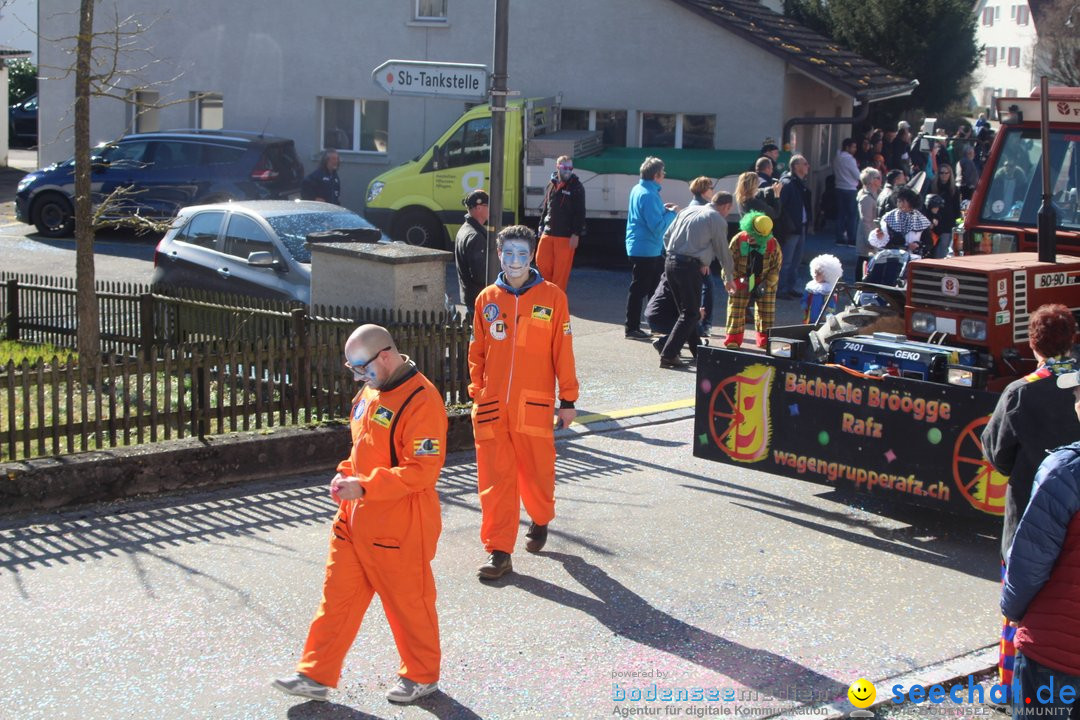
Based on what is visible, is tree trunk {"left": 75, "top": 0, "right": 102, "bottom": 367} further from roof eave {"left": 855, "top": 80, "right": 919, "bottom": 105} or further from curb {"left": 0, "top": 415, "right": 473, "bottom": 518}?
roof eave {"left": 855, "top": 80, "right": 919, "bottom": 105}

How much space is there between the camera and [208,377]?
28.3ft

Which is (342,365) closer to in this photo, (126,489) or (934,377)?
(126,489)

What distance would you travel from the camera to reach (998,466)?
5402 mm

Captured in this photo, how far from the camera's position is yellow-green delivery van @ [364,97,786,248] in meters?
18.5

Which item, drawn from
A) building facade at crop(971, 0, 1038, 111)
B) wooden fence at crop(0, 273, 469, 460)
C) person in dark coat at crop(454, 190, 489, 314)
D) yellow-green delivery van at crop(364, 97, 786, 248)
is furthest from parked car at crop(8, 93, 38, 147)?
building facade at crop(971, 0, 1038, 111)

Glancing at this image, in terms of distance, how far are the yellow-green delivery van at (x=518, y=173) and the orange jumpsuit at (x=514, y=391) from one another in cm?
1186

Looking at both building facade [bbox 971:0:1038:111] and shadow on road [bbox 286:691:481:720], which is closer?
shadow on road [bbox 286:691:481:720]

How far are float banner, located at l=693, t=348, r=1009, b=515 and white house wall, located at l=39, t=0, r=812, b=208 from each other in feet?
45.4

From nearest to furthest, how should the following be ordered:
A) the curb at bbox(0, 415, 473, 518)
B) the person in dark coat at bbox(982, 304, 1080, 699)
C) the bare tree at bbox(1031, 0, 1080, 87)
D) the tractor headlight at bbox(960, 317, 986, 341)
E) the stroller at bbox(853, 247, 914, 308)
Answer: the person in dark coat at bbox(982, 304, 1080, 699) < the curb at bbox(0, 415, 473, 518) < the tractor headlight at bbox(960, 317, 986, 341) < the stroller at bbox(853, 247, 914, 308) < the bare tree at bbox(1031, 0, 1080, 87)

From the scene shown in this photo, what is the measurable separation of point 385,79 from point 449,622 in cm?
555

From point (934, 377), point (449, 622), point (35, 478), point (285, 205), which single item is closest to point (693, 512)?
point (934, 377)

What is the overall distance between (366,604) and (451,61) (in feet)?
60.9

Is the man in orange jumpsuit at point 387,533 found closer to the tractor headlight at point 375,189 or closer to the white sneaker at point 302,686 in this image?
the white sneaker at point 302,686

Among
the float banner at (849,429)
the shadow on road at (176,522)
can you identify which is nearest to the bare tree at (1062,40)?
the float banner at (849,429)
